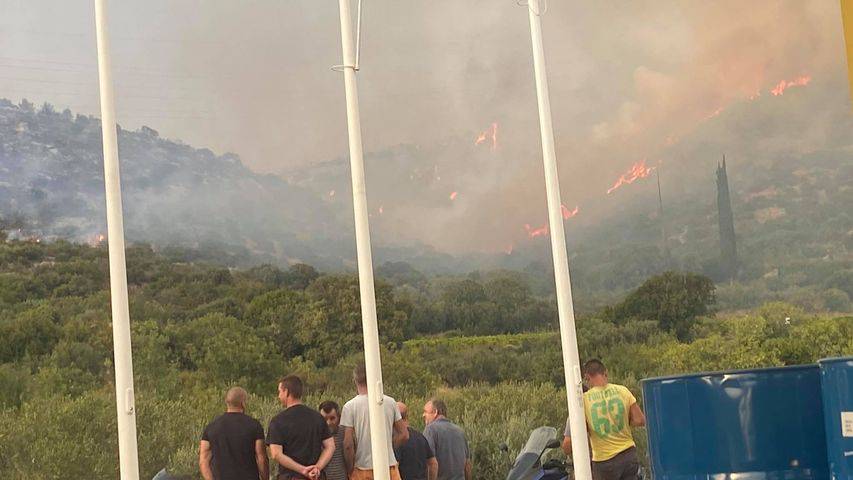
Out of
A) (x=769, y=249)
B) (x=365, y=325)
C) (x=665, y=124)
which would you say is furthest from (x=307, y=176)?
(x=365, y=325)

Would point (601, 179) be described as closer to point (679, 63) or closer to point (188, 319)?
point (679, 63)

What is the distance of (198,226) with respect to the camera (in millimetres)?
21422

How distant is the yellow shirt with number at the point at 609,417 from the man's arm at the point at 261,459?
2.63m

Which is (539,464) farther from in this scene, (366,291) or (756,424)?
(756,424)

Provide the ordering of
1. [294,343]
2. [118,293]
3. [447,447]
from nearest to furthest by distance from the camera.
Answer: [118,293] → [447,447] → [294,343]

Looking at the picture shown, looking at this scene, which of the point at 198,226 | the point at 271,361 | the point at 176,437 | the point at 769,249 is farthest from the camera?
the point at 769,249

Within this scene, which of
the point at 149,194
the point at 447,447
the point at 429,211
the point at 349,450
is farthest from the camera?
the point at 429,211

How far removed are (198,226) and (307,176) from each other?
9.45 feet

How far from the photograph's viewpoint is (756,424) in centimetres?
561

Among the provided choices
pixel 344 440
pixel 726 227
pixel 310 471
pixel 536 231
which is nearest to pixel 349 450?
pixel 344 440

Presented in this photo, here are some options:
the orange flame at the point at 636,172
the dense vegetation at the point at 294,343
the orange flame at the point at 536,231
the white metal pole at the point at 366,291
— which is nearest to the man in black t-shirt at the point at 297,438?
the white metal pole at the point at 366,291

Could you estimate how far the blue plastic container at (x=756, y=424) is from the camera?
5590 millimetres

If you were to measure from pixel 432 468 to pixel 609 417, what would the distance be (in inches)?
70.3

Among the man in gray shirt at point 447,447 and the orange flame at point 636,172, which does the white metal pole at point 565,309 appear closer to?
the man in gray shirt at point 447,447
